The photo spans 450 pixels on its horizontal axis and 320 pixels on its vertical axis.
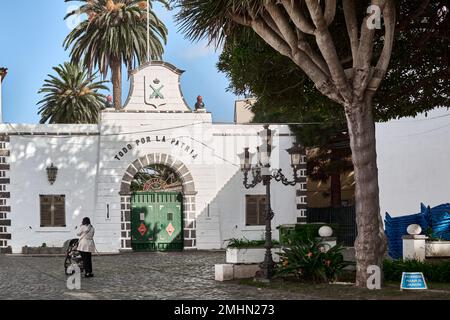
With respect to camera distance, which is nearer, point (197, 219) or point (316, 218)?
point (197, 219)

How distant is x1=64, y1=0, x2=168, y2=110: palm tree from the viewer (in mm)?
39562

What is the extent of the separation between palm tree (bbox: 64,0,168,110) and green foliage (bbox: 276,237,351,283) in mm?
26269

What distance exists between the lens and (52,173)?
1038 inches

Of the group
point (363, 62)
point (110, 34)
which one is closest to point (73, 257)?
point (363, 62)

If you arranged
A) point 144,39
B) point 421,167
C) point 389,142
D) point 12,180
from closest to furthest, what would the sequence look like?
point 421,167 < point 389,142 < point 12,180 < point 144,39

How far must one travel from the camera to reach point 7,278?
54.4 ft

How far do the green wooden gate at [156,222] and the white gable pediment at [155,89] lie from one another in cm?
321

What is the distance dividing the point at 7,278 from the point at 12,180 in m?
10.4

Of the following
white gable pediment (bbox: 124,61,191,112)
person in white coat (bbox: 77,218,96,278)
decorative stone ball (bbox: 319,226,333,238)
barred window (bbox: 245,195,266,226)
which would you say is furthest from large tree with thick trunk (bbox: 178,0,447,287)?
barred window (bbox: 245,195,266,226)

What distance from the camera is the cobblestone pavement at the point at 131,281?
12.6 meters

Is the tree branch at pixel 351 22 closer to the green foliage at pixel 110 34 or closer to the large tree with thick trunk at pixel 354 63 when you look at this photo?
the large tree with thick trunk at pixel 354 63

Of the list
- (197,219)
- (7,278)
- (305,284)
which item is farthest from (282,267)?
(197,219)

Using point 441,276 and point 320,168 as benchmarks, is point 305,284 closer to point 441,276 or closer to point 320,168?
point 441,276

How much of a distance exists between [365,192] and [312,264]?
2.08m
